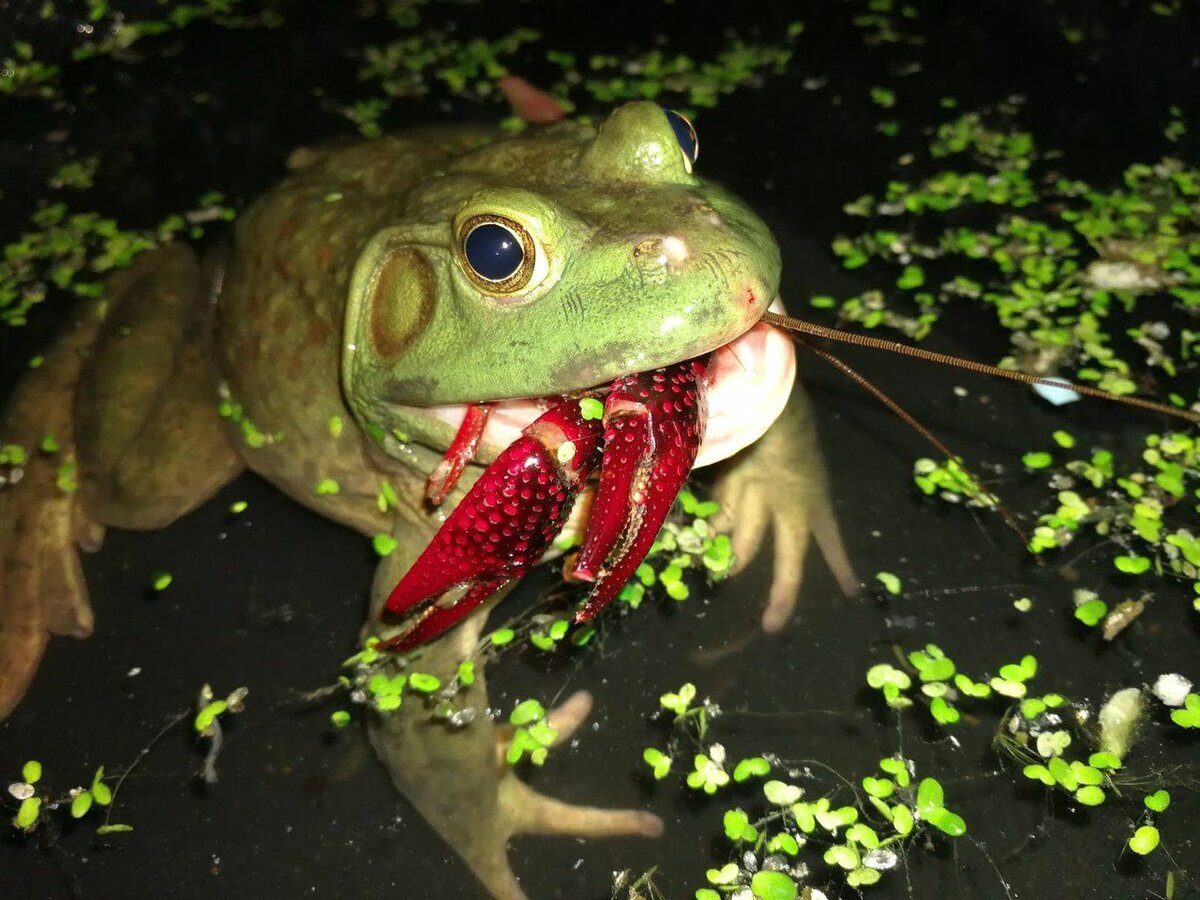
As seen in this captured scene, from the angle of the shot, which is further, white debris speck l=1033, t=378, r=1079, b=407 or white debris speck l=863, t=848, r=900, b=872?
white debris speck l=1033, t=378, r=1079, b=407

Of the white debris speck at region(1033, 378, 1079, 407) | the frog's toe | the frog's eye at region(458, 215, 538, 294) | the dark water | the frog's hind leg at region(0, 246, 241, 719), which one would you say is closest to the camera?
the frog's eye at region(458, 215, 538, 294)

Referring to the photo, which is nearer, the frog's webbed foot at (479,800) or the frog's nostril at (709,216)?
the frog's nostril at (709,216)

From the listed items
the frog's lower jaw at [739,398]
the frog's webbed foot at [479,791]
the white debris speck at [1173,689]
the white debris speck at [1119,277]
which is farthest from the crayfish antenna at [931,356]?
the white debris speck at [1119,277]

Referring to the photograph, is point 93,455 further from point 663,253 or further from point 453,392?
point 663,253

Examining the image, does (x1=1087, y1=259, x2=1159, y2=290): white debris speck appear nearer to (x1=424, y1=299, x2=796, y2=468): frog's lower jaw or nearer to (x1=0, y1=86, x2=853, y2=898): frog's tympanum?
(x1=0, y1=86, x2=853, y2=898): frog's tympanum

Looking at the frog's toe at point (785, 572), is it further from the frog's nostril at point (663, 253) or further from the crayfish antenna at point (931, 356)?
the frog's nostril at point (663, 253)

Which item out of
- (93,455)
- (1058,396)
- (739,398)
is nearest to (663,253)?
(739,398)

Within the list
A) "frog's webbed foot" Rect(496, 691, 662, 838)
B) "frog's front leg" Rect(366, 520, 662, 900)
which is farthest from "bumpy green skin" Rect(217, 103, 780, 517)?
"frog's webbed foot" Rect(496, 691, 662, 838)
